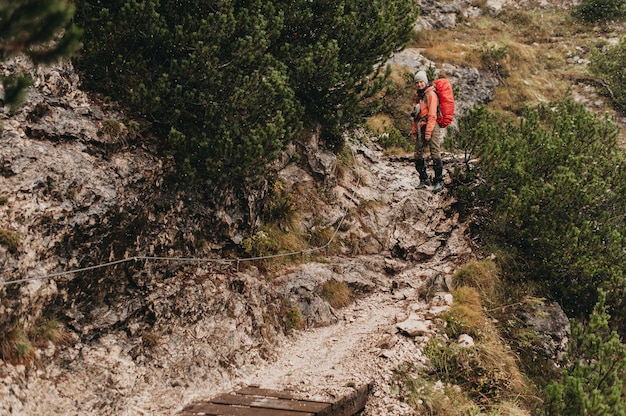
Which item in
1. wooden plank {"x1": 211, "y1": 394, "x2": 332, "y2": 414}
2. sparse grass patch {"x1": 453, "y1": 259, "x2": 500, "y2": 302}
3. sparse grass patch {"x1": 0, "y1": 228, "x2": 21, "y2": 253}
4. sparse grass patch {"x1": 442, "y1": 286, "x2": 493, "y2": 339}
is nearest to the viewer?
sparse grass patch {"x1": 0, "y1": 228, "x2": 21, "y2": 253}

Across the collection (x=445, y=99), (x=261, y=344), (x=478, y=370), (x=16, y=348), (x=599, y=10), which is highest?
(x=599, y=10)

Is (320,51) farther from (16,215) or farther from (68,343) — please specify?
(68,343)

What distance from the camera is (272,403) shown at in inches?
209

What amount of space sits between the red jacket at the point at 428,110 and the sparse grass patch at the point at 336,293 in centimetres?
410

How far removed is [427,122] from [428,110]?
Answer: 0.91 feet

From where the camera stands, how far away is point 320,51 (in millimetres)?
9055

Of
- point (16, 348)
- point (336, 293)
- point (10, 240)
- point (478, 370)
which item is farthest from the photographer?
point (336, 293)

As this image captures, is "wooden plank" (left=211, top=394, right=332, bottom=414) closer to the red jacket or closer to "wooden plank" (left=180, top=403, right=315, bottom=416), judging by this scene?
"wooden plank" (left=180, top=403, right=315, bottom=416)

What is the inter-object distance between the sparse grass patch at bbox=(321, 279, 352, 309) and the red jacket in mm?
4103

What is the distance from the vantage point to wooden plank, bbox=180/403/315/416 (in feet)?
16.3

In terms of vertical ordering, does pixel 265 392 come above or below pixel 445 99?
below

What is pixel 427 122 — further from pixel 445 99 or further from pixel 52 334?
pixel 52 334

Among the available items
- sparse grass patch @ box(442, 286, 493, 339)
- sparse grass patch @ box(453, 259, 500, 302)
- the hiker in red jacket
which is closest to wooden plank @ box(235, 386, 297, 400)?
sparse grass patch @ box(442, 286, 493, 339)

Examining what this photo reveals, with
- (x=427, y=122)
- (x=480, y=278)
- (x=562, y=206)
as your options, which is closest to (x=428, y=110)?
(x=427, y=122)
